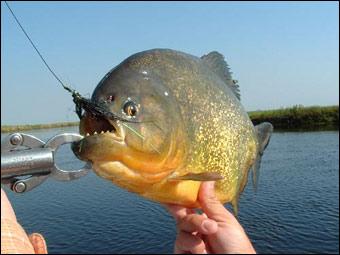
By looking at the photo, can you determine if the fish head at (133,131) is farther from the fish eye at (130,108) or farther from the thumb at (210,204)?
the thumb at (210,204)

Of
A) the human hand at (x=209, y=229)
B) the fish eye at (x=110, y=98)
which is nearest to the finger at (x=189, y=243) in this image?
the human hand at (x=209, y=229)

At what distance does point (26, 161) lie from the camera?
1.79m

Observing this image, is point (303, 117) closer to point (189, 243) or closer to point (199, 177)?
point (189, 243)

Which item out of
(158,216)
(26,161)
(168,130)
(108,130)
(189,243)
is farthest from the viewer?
(158,216)

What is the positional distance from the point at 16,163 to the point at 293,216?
55.4 feet

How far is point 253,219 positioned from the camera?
17.2 metres

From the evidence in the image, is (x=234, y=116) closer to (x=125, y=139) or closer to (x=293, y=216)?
(x=125, y=139)

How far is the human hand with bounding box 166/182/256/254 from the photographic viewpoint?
2480 millimetres

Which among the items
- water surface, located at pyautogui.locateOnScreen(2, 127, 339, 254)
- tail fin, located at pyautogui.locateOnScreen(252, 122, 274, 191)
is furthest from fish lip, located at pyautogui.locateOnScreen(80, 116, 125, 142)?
water surface, located at pyautogui.locateOnScreen(2, 127, 339, 254)

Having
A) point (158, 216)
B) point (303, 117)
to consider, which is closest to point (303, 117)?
point (303, 117)

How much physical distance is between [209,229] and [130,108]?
2.64ft

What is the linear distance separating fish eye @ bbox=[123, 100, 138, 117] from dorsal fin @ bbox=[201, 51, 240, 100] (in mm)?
977

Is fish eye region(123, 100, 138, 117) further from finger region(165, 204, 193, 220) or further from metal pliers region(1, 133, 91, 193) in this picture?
finger region(165, 204, 193, 220)

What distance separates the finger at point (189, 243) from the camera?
2.68 m
